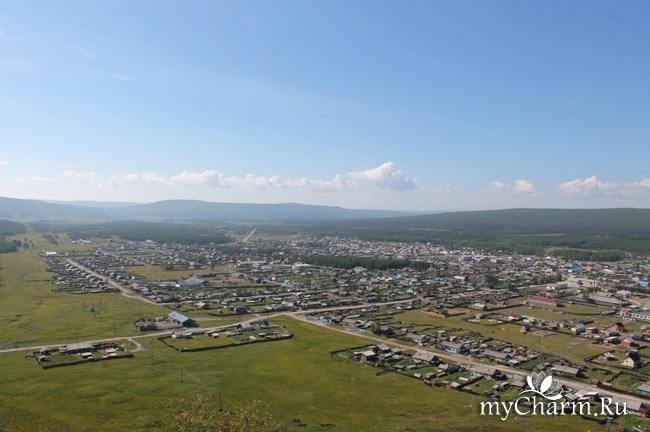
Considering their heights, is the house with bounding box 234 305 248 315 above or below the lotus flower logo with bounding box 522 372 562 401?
below

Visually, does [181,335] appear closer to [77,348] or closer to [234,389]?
[77,348]


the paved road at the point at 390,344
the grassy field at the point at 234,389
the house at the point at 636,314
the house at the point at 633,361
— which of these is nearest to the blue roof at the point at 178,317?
the paved road at the point at 390,344

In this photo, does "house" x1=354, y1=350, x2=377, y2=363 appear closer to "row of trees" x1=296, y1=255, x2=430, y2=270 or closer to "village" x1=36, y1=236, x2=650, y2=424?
"village" x1=36, y1=236, x2=650, y2=424

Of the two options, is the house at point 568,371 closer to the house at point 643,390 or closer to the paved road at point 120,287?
the house at point 643,390

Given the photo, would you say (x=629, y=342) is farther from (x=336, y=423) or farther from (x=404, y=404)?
(x=336, y=423)

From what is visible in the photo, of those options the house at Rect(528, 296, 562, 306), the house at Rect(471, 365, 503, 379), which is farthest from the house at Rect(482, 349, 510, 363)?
the house at Rect(528, 296, 562, 306)

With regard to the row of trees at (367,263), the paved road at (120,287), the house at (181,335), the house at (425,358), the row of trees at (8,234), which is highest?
the row of trees at (8,234)

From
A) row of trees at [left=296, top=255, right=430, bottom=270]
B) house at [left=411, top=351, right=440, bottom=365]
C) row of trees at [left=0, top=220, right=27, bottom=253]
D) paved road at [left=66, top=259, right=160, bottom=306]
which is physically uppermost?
row of trees at [left=0, top=220, right=27, bottom=253]
